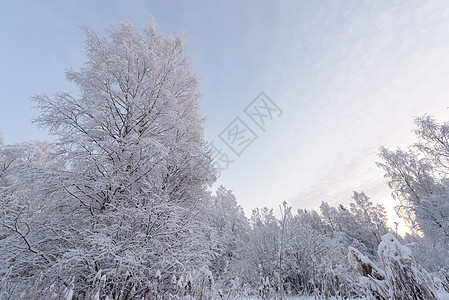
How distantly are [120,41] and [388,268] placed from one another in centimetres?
916

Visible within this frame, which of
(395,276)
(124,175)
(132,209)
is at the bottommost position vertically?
(395,276)

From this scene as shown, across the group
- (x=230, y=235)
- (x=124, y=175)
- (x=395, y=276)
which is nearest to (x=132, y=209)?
(x=124, y=175)

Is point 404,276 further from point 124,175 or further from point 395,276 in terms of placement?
point 124,175

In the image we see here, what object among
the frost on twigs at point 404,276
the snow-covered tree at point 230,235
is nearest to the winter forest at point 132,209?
the frost on twigs at point 404,276

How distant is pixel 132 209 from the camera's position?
429cm

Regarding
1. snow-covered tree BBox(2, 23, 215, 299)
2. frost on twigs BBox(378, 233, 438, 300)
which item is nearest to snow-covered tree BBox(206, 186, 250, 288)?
snow-covered tree BBox(2, 23, 215, 299)

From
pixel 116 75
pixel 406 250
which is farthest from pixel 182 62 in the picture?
pixel 406 250

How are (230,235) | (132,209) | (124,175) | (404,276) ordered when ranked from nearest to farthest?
(404,276) < (132,209) < (124,175) < (230,235)

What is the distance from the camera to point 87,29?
252 inches

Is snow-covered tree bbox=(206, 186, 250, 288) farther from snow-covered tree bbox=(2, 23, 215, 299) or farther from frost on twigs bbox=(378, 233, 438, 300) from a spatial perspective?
frost on twigs bbox=(378, 233, 438, 300)

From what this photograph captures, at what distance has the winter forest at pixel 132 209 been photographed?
7.23 ft

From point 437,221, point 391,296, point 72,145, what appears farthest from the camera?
point 437,221

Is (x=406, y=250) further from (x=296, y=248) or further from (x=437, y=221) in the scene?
(x=437, y=221)

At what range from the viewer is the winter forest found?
2.21 meters
